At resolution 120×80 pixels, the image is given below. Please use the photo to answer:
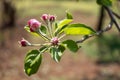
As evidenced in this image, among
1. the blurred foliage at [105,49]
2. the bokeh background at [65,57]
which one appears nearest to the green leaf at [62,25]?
the bokeh background at [65,57]

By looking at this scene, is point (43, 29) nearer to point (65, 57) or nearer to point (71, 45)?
point (71, 45)

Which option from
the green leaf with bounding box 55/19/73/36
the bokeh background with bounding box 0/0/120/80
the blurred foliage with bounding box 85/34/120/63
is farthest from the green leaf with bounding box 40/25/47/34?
the blurred foliage with bounding box 85/34/120/63

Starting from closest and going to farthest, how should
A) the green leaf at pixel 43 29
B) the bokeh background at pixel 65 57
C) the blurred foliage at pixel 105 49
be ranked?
the green leaf at pixel 43 29
the bokeh background at pixel 65 57
the blurred foliage at pixel 105 49

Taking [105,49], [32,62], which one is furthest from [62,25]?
[105,49]

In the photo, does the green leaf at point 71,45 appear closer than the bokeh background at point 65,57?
Yes

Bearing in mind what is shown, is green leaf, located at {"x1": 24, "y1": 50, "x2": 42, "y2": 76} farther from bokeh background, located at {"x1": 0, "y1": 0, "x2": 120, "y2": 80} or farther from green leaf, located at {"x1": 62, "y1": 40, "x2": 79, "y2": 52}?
bokeh background, located at {"x1": 0, "y1": 0, "x2": 120, "y2": 80}

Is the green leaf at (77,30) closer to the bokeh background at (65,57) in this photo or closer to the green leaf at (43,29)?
the green leaf at (43,29)

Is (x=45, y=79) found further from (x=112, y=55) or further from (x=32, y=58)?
(x=32, y=58)

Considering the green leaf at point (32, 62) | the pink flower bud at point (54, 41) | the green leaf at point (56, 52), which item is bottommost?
the green leaf at point (32, 62)
